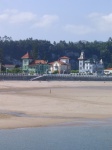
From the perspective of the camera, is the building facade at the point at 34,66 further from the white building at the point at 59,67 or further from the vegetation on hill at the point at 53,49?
the vegetation on hill at the point at 53,49

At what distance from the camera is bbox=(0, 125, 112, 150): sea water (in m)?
16.1

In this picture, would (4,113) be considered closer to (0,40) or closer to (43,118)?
(43,118)

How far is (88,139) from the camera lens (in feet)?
57.6

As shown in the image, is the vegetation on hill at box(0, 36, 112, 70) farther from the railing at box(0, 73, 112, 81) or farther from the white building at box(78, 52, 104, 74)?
the railing at box(0, 73, 112, 81)

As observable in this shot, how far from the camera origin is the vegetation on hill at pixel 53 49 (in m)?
126

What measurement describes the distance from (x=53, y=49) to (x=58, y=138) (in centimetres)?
11287

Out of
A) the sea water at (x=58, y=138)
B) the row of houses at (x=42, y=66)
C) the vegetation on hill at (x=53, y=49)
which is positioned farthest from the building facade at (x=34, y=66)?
the sea water at (x=58, y=138)

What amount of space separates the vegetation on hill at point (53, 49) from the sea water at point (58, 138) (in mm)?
97015

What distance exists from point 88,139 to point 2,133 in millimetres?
3466

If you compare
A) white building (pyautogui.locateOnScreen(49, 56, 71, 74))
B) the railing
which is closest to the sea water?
the railing

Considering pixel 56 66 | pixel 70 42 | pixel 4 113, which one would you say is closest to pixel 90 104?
pixel 4 113

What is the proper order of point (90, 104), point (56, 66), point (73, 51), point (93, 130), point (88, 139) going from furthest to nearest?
point (73, 51), point (56, 66), point (90, 104), point (93, 130), point (88, 139)

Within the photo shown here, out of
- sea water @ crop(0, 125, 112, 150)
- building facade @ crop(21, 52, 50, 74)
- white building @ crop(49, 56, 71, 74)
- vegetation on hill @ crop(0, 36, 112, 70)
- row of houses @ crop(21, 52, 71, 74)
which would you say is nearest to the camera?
sea water @ crop(0, 125, 112, 150)

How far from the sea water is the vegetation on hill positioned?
9701cm
